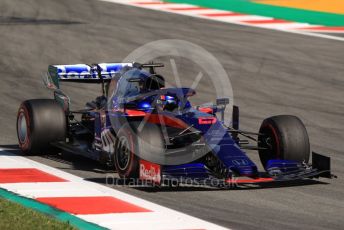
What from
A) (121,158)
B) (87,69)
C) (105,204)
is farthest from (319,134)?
(105,204)

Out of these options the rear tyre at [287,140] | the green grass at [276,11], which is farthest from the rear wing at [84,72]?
the green grass at [276,11]

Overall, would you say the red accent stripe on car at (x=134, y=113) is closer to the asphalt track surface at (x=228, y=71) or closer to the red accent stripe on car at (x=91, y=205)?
the asphalt track surface at (x=228, y=71)

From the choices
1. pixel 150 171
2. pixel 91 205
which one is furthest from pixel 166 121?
pixel 91 205

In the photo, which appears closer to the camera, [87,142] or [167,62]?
[87,142]

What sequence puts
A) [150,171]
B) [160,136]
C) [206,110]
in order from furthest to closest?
[206,110] → [160,136] → [150,171]

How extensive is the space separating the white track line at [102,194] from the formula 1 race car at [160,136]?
41 cm

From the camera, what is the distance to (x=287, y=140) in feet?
39.0

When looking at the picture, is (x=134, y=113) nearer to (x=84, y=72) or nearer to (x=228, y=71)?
(x=84, y=72)

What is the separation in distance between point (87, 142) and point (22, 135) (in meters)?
0.96

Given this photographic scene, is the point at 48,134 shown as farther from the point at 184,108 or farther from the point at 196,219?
the point at 196,219

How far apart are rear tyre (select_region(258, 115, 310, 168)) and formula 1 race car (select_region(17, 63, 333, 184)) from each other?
13mm

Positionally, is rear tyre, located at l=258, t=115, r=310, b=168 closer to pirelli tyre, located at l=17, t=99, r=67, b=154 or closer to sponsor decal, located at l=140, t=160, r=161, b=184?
sponsor decal, located at l=140, t=160, r=161, b=184

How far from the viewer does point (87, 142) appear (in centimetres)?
1348

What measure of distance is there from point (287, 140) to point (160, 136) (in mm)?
1758
